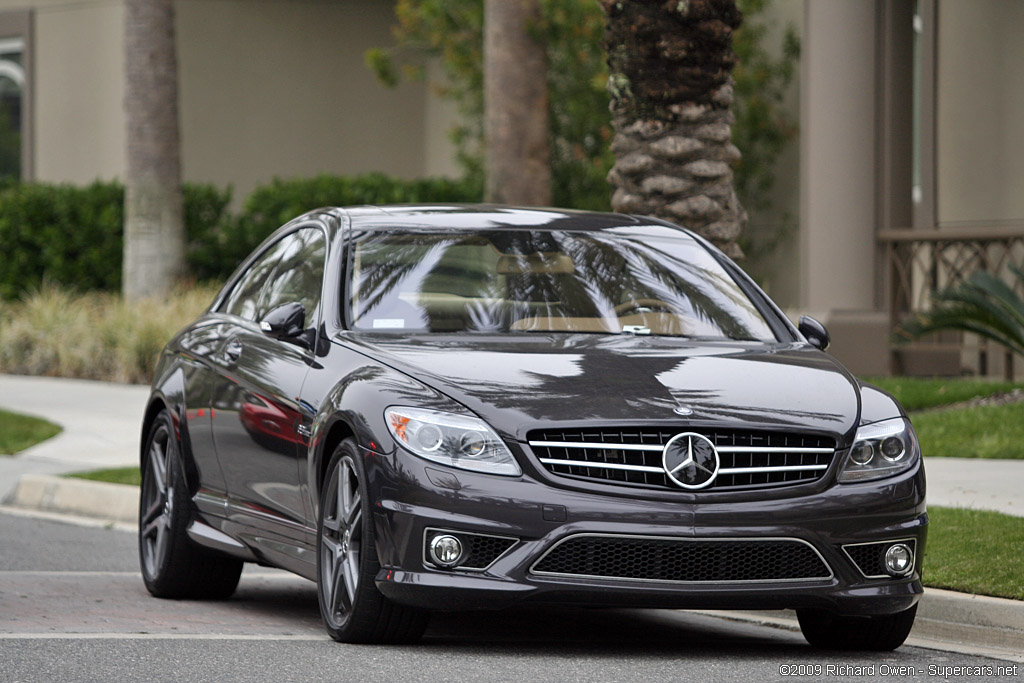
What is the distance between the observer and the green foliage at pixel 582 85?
20844mm

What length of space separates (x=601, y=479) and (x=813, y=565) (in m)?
0.79

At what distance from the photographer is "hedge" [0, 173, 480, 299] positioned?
2202 centimetres

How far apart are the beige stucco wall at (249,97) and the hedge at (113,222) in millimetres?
2853

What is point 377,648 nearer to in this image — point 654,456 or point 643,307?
point 654,456

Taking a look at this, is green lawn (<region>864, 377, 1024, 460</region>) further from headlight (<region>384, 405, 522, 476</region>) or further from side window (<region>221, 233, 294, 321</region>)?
headlight (<region>384, 405, 522, 476</region>)

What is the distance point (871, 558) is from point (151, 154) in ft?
52.1

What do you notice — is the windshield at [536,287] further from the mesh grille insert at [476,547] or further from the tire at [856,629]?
the mesh grille insert at [476,547]

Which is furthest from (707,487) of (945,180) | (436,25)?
(436,25)

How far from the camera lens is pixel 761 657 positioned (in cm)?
640

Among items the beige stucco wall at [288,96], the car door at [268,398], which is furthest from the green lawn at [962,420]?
the beige stucco wall at [288,96]

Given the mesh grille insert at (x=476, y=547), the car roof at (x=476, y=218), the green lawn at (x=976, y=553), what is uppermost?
the car roof at (x=476, y=218)

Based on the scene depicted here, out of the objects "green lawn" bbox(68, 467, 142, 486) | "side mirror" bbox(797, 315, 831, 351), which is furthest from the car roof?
"green lawn" bbox(68, 467, 142, 486)

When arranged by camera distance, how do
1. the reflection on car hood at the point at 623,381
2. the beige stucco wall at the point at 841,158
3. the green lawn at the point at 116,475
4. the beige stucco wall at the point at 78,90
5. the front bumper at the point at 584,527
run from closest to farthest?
the front bumper at the point at 584,527
the reflection on car hood at the point at 623,381
the green lawn at the point at 116,475
the beige stucco wall at the point at 841,158
the beige stucco wall at the point at 78,90

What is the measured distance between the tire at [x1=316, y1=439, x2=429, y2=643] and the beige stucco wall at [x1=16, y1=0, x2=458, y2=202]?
63.2 feet
